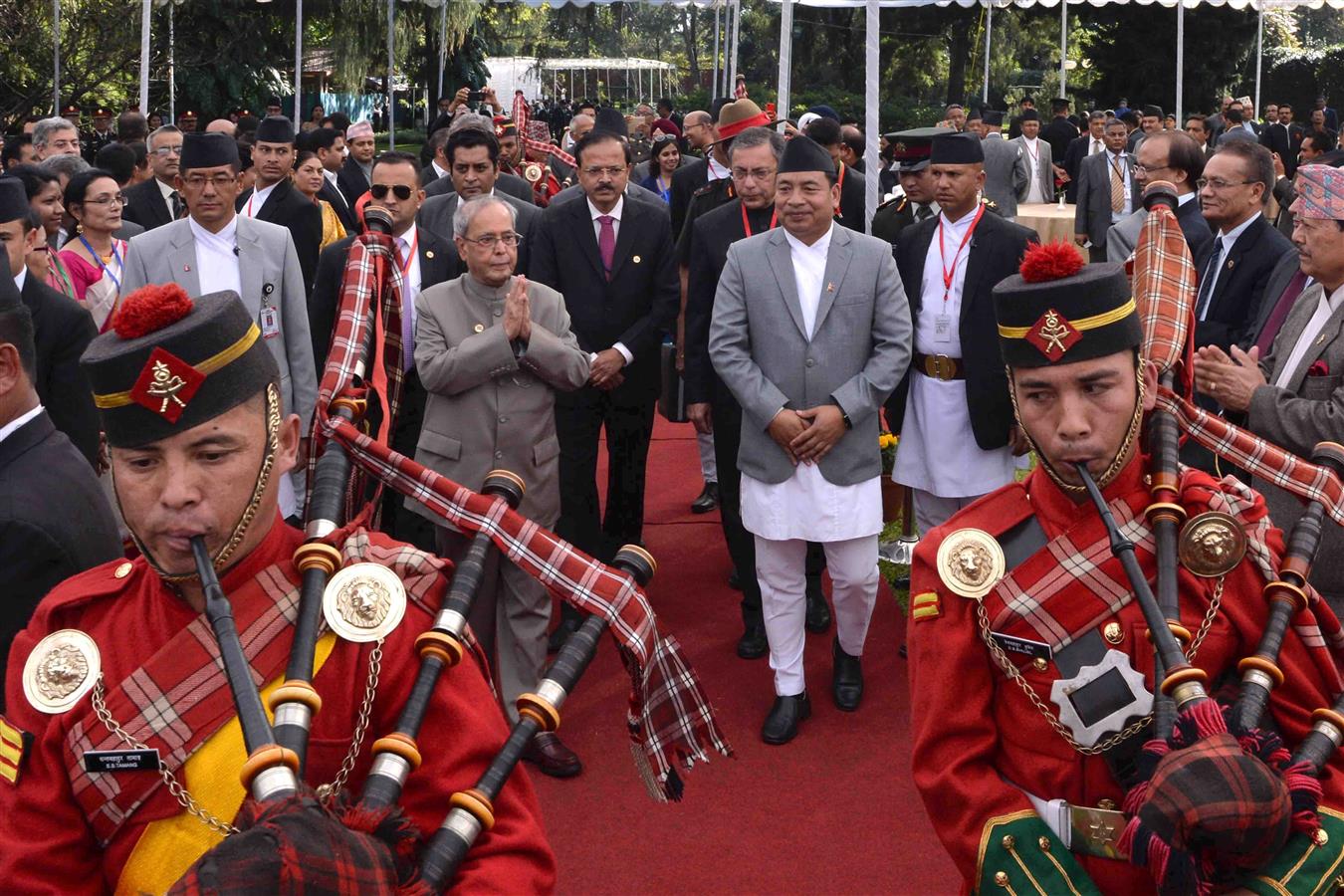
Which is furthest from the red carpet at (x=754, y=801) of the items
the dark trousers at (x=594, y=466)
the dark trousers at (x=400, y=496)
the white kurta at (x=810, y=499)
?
the dark trousers at (x=400, y=496)

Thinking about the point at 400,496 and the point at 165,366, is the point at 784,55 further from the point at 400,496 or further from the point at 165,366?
the point at 165,366

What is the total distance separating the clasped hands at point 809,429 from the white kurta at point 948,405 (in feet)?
2.33

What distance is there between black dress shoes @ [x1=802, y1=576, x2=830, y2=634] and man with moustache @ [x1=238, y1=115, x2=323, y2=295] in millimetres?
2841

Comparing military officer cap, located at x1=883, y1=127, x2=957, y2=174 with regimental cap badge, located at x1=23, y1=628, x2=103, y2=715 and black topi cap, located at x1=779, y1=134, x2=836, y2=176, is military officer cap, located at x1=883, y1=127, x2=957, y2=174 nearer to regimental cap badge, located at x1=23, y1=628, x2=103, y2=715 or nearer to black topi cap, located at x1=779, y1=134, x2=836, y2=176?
black topi cap, located at x1=779, y1=134, x2=836, y2=176

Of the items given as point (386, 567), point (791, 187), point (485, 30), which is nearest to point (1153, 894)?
point (386, 567)

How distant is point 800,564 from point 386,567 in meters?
3.17

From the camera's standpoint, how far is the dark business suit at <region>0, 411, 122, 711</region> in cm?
262

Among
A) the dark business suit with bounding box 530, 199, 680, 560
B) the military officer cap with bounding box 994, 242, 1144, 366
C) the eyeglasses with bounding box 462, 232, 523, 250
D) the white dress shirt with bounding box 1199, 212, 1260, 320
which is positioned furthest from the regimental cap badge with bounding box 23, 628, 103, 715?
the white dress shirt with bounding box 1199, 212, 1260, 320

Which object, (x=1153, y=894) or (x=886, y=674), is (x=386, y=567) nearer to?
(x=1153, y=894)

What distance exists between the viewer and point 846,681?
17.4ft

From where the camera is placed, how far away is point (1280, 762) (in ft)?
6.77

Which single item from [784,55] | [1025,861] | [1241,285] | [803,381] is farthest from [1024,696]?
[784,55]

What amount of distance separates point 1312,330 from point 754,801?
7.22 ft

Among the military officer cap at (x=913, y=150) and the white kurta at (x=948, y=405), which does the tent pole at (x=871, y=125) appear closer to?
the military officer cap at (x=913, y=150)
